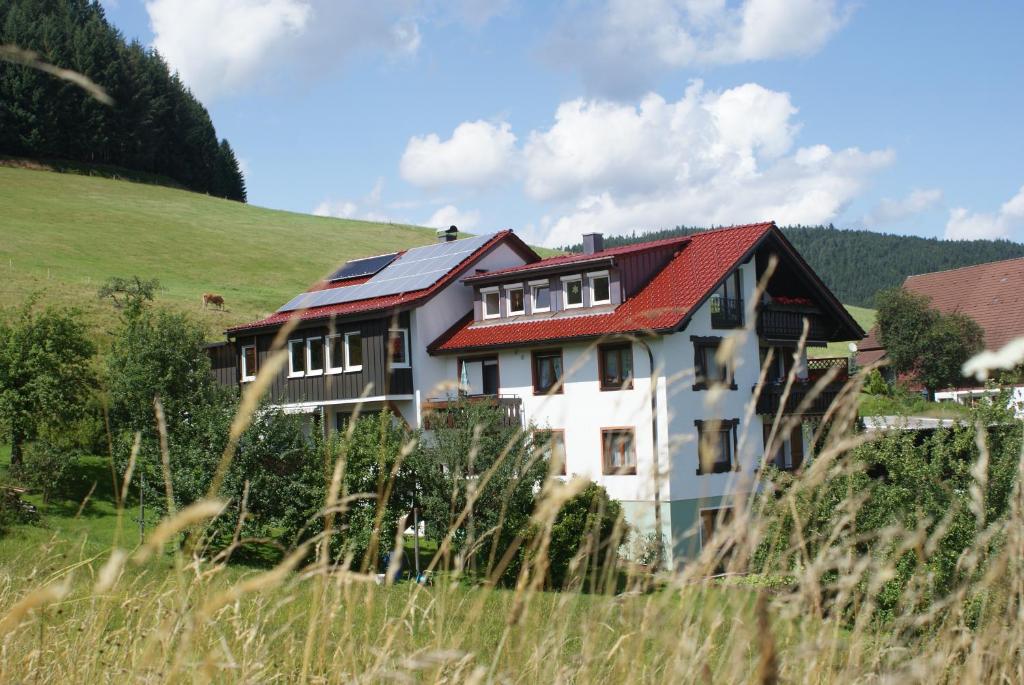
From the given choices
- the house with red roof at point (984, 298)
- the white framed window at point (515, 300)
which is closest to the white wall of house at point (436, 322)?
the white framed window at point (515, 300)

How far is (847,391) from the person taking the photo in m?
2.42

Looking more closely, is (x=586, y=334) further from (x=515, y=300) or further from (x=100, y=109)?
(x=100, y=109)

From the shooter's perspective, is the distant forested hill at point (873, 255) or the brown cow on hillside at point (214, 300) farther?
the distant forested hill at point (873, 255)

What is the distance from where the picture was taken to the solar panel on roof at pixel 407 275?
3303 cm

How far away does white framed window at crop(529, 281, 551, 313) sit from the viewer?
103 feet

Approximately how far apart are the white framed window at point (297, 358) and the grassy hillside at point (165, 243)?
11668 millimetres

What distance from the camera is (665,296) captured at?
29016 millimetres

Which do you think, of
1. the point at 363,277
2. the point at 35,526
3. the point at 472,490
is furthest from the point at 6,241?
the point at 472,490

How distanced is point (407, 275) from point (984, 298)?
111 feet

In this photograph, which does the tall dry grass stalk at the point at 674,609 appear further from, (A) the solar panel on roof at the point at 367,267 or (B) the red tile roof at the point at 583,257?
(A) the solar panel on roof at the point at 367,267

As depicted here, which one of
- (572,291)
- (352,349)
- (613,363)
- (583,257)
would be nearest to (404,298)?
(352,349)

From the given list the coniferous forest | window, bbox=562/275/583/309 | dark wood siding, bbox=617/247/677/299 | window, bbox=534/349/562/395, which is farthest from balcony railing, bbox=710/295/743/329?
the coniferous forest

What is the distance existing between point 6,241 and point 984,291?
5763 cm

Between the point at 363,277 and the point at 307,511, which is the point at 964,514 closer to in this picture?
the point at 307,511
